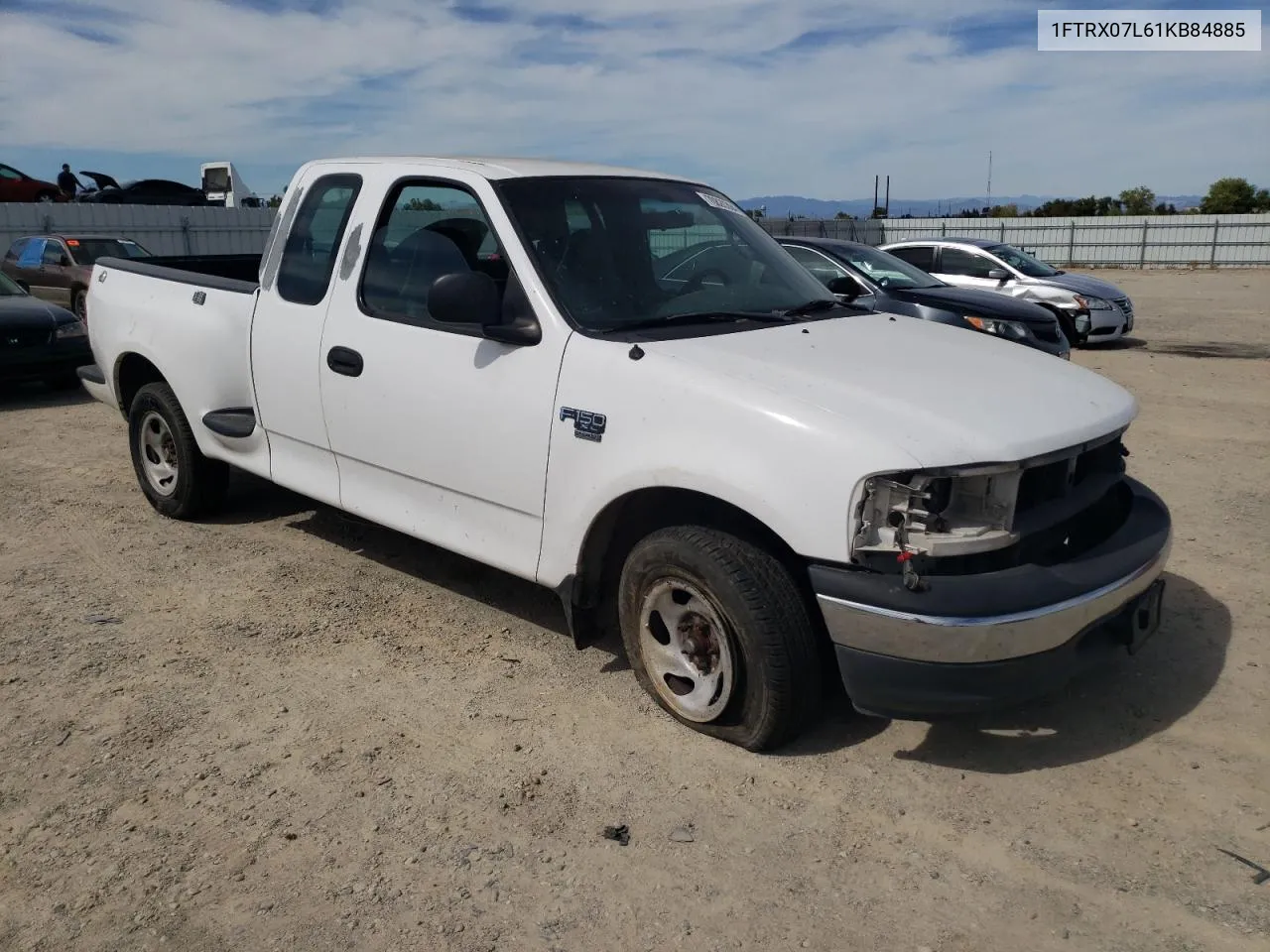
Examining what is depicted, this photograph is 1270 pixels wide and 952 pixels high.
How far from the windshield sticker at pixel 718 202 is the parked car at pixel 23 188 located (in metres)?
26.1

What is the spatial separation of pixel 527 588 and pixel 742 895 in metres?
2.54

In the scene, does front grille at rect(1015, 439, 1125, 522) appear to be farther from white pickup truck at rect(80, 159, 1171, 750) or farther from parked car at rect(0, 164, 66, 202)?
parked car at rect(0, 164, 66, 202)

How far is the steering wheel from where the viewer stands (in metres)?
4.21

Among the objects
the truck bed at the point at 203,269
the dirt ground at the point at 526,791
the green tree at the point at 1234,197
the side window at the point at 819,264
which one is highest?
the green tree at the point at 1234,197

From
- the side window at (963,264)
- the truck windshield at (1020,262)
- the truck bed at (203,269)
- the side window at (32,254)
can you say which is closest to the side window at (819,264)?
the side window at (963,264)

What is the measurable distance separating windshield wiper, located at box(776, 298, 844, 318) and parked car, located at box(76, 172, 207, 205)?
26805 mm

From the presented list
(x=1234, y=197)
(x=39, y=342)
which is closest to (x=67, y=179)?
(x=39, y=342)

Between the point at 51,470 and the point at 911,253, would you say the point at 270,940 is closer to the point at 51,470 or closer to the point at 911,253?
the point at 51,470

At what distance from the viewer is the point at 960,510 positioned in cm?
322

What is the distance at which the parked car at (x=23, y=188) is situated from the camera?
82.9ft

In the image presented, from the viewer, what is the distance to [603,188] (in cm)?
447

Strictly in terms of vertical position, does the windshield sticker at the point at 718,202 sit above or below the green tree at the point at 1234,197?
below

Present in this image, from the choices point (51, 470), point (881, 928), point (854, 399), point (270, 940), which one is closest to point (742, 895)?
point (881, 928)

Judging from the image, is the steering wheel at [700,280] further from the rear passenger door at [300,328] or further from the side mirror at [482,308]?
the rear passenger door at [300,328]
